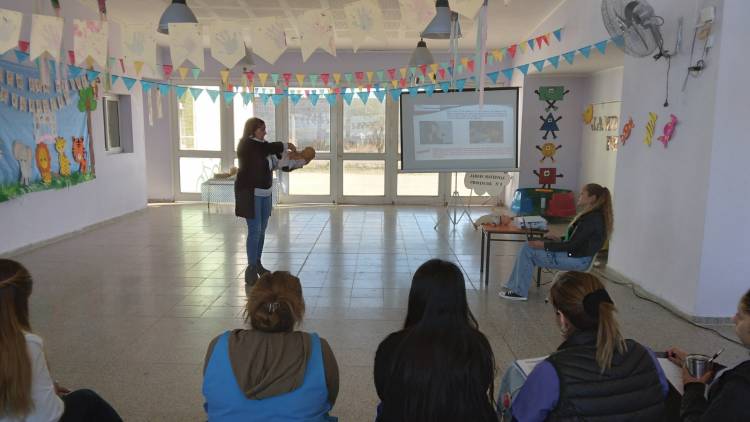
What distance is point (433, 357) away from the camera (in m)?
1.57

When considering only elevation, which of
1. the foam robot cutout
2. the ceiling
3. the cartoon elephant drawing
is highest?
the ceiling

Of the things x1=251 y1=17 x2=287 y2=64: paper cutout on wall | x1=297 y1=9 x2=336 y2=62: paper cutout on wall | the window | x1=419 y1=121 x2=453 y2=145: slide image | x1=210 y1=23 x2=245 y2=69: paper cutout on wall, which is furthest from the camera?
the window

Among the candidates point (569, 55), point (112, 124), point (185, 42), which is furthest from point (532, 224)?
point (112, 124)

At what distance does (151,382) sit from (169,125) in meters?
7.98

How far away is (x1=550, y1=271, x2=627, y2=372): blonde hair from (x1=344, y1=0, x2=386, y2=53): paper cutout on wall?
9.90 ft

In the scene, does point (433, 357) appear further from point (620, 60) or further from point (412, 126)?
point (620, 60)

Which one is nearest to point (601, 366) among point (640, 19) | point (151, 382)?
point (151, 382)

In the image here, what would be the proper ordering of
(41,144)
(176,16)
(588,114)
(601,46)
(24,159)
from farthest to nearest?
(588,114), (41,144), (24,159), (601,46), (176,16)

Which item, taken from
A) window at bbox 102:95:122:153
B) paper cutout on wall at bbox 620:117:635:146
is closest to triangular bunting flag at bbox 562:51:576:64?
paper cutout on wall at bbox 620:117:635:146

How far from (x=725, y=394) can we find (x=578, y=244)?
9.11 ft

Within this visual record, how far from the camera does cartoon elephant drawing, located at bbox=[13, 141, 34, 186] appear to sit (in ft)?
19.3

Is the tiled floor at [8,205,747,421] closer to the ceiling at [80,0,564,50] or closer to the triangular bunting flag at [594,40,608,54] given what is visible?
the triangular bunting flag at [594,40,608,54]

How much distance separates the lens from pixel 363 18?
431 centimetres

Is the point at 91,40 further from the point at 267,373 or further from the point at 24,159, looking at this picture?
the point at 267,373
